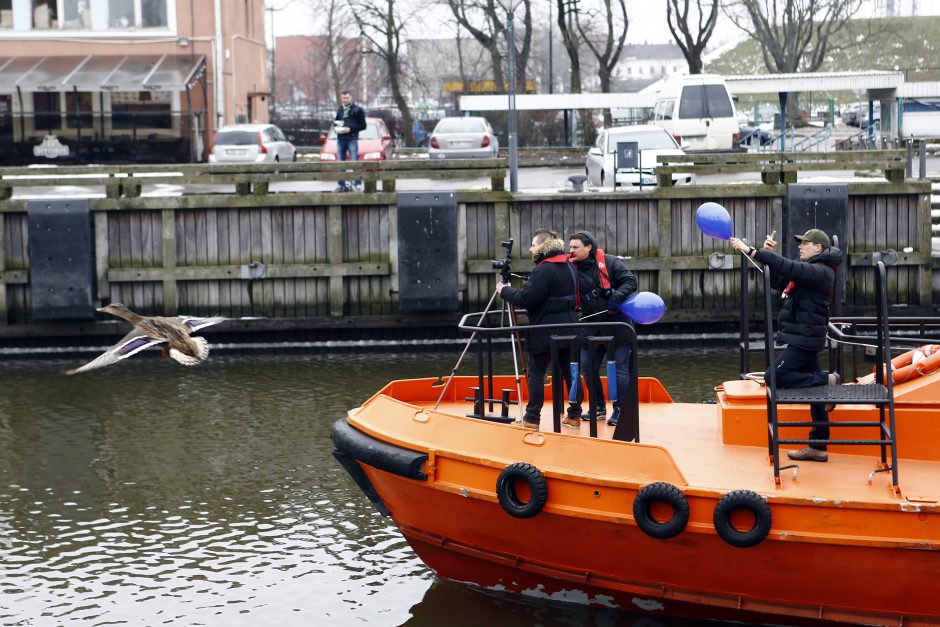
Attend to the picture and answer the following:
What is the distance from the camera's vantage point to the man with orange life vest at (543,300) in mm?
8461

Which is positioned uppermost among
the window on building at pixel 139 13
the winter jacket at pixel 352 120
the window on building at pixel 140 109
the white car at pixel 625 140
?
the window on building at pixel 139 13

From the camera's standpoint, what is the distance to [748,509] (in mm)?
7258

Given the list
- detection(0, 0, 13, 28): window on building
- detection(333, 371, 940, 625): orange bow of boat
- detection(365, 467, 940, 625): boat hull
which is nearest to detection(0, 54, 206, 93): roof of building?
detection(0, 0, 13, 28): window on building

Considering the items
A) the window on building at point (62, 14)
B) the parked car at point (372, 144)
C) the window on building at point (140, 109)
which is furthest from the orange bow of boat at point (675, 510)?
the window on building at point (62, 14)

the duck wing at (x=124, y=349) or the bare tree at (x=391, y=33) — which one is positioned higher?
the bare tree at (x=391, y=33)

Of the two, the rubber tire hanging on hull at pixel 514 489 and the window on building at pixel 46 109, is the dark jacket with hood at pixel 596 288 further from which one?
the window on building at pixel 46 109

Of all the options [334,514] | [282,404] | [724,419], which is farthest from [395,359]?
[724,419]

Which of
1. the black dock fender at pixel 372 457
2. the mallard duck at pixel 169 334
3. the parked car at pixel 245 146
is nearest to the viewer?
the black dock fender at pixel 372 457

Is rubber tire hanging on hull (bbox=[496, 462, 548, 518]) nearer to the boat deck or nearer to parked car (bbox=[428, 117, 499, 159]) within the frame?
the boat deck

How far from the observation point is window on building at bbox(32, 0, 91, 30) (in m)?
36.5

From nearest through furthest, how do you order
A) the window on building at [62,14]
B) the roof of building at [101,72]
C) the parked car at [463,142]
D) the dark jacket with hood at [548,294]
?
the dark jacket with hood at [548,294]
the parked car at [463,142]
the roof of building at [101,72]
the window on building at [62,14]

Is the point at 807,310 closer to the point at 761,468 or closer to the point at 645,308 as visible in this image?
the point at 761,468

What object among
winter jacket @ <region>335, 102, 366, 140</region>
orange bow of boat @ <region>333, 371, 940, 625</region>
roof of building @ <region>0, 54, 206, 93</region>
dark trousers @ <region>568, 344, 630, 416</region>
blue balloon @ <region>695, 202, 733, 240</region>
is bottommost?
orange bow of boat @ <region>333, 371, 940, 625</region>

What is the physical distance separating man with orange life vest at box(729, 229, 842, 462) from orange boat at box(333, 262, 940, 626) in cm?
18
